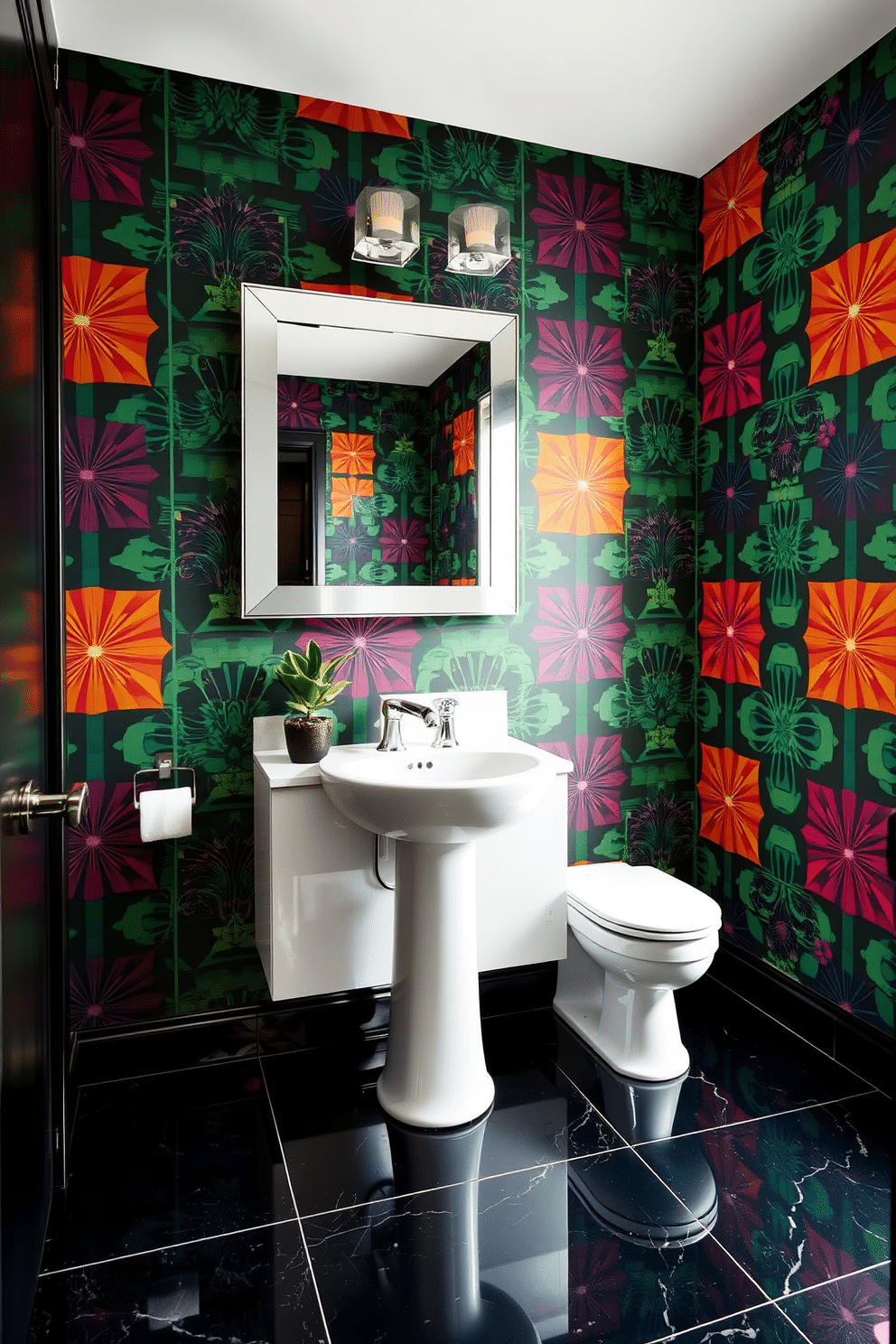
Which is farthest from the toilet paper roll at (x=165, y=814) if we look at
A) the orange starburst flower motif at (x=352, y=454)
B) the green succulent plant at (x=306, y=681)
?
the orange starburst flower motif at (x=352, y=454)

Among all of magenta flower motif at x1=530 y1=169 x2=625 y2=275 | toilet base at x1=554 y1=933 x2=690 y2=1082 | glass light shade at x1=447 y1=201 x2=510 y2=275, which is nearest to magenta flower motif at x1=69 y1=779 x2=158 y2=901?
toilet base at x1=554 y1=933 x2=690 y2=1082

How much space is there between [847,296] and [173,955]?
2307mm

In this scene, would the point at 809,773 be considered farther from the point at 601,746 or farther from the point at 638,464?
the point at 638,464

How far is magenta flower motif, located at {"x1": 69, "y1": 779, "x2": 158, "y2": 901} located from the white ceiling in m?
1.73

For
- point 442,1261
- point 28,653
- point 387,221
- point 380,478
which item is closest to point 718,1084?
point 442,1261

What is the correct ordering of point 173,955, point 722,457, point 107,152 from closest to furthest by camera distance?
point 107,152 → point 173,955 → point 722,457

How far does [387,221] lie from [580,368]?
0.69m

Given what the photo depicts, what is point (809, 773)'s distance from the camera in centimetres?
221

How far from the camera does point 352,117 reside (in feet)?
7.22

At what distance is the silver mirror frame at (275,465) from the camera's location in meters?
2.09

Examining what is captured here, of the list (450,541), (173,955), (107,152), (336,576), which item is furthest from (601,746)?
(107,152)

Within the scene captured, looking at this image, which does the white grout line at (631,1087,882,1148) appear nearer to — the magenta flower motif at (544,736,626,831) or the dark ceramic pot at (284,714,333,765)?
the magenta flower motif at (544,736,626,831)

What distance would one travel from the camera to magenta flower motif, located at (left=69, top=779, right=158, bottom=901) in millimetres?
2066

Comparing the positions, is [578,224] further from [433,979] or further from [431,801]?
[433,979]
